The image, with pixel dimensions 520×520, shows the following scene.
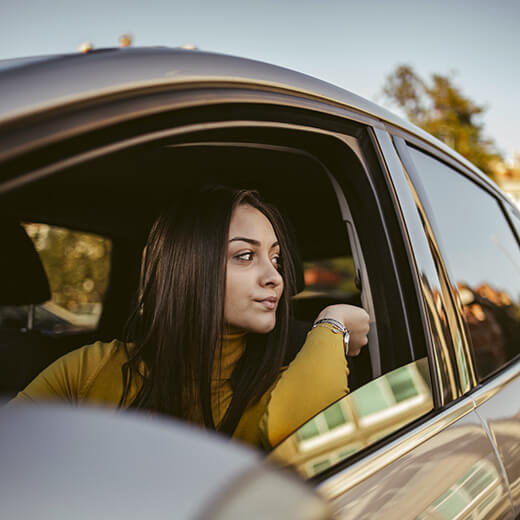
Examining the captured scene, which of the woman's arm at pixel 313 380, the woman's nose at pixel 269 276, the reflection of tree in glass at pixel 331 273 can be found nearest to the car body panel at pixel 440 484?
the woman's arm at pixel 313 380

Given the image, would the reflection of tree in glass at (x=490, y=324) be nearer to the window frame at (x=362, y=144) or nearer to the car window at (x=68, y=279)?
the window frame at (x=362, y=144)

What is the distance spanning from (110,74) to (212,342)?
930 millimetres

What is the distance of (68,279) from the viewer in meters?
2.89

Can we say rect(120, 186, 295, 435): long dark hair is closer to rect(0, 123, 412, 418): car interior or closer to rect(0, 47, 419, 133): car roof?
rect(0, 123, 412, 418): car interior

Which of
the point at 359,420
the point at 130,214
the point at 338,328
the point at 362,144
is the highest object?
the point at 130,214

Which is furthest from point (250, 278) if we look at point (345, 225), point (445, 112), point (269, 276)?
point (445, 112)

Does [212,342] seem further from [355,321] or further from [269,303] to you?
[355,321]

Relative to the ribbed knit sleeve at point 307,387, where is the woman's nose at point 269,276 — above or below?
above

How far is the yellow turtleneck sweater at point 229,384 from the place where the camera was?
1.42 m

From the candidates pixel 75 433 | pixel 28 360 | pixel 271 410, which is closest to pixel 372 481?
pixel 271 410

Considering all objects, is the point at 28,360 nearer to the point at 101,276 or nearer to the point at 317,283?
the point at 101,276

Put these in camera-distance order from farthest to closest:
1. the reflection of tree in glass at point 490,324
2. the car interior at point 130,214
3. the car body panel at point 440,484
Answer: the car interior at point 130,214 < the reflection of tree in glass at point 490,324 < the car body panel at point 440,484

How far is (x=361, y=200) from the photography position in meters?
1.63

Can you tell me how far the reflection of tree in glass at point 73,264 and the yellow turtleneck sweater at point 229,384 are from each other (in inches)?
43.1
